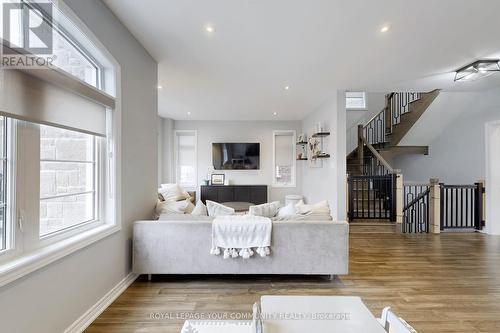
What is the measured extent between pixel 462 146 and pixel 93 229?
23.1 ft

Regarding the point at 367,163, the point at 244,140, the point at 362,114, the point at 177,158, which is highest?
the point at 362,114

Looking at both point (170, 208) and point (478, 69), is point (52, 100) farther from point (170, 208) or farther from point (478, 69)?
point (478, 69)

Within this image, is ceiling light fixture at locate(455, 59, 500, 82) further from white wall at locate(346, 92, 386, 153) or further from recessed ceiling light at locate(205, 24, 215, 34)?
recessed ceiling light at locate(205, 24, 215, 34)

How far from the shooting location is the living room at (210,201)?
1513 mm

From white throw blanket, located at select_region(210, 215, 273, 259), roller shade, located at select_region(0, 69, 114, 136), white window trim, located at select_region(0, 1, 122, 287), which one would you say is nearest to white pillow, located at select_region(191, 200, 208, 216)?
white throw blanket, located at select_region(210, 215, 273, 259)

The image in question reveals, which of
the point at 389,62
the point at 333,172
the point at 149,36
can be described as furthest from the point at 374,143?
the point at 149,36

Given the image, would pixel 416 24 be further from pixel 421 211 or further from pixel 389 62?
pixel 421 211

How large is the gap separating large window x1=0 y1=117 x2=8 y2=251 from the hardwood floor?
1.02m

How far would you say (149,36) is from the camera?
106 inches

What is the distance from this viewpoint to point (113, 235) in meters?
2.39

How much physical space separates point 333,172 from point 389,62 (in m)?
1.98

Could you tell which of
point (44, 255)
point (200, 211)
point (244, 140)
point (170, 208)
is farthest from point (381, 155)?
point (44, 255)

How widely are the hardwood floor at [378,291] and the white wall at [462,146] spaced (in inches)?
92.3

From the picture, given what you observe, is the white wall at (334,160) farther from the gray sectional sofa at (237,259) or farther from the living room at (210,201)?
the gray sectional sofa at (237,259)
